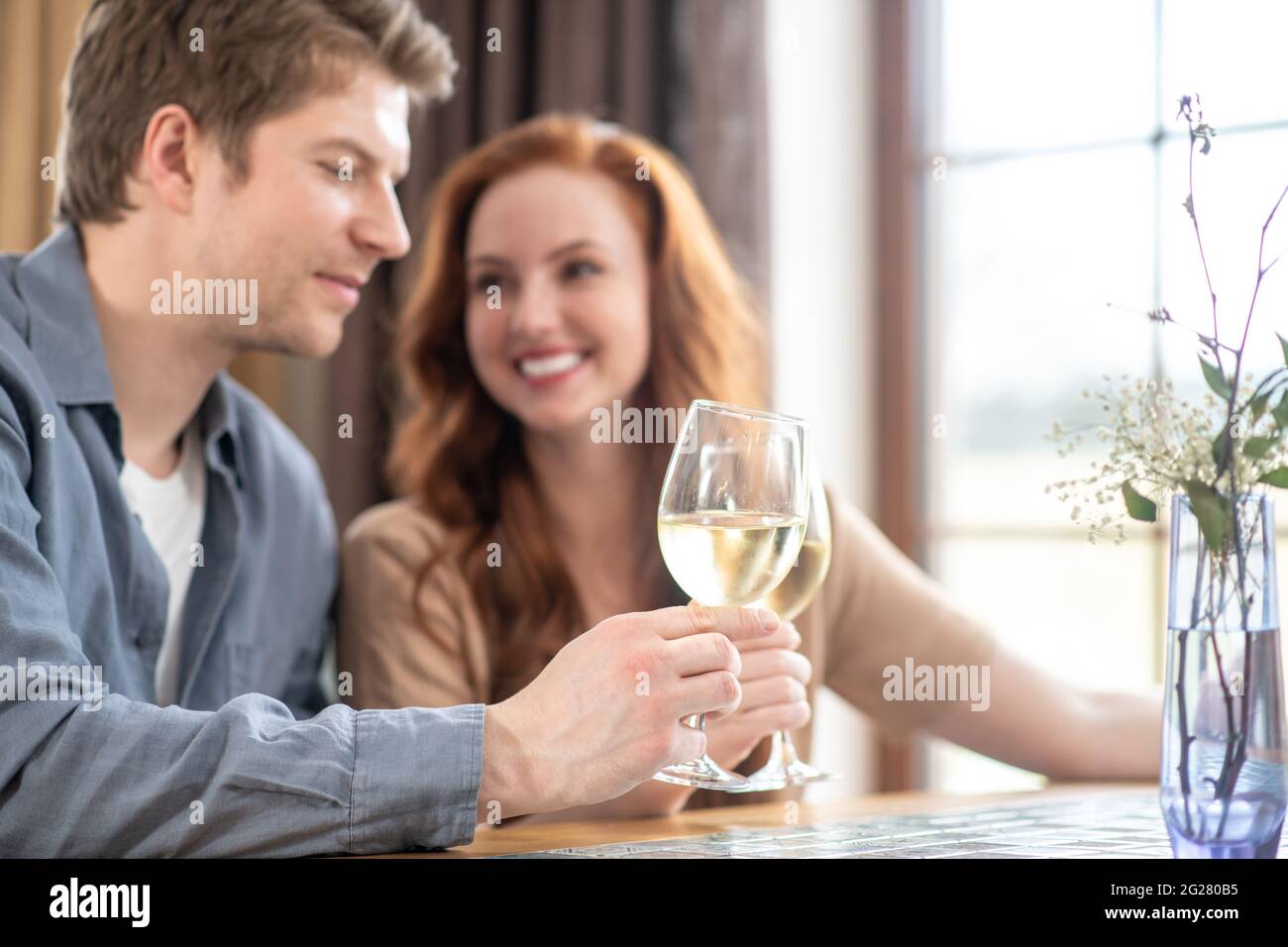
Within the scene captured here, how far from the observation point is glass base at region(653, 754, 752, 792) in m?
0.97

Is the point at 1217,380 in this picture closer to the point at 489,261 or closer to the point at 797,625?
the point at 797,625

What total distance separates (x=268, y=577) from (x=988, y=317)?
181 cm

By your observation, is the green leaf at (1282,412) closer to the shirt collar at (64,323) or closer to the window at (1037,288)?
the shirt collar at (64,323)

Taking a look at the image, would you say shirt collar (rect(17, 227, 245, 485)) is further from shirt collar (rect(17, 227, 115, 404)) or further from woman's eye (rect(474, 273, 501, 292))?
woman's eye (rect(474, 273, 501, 292))

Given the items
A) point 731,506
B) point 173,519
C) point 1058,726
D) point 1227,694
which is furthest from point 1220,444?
point 173,519

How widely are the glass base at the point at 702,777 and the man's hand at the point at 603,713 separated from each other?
0.08 meters

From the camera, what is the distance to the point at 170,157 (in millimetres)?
1393

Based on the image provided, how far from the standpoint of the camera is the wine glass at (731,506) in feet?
3.05

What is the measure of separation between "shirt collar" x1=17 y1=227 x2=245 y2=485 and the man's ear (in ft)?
0.34

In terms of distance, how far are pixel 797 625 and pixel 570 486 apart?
350 mm

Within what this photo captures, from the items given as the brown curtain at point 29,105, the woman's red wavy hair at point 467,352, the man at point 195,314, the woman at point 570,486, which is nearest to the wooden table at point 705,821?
the woman at point 570,486

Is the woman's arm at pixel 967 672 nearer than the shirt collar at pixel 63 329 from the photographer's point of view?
No
